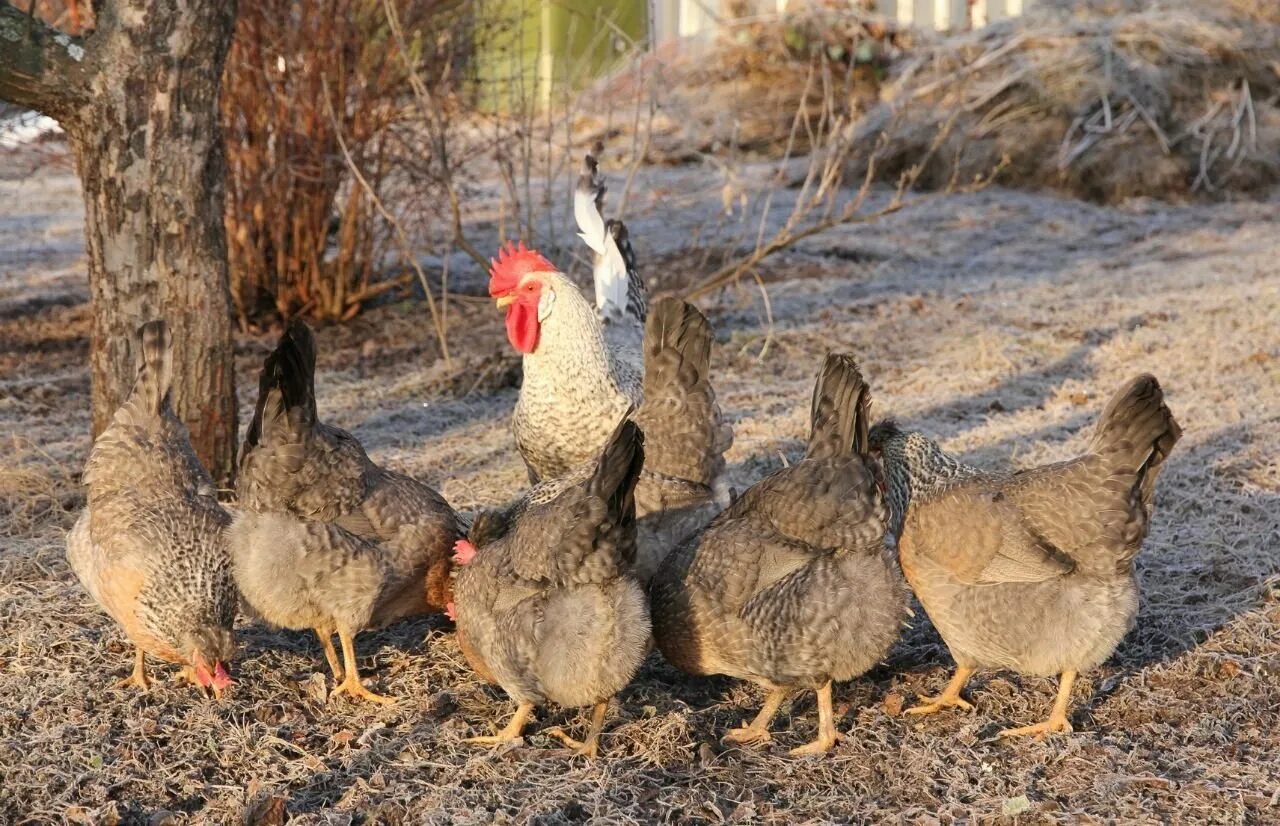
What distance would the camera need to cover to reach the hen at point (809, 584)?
12.8ft

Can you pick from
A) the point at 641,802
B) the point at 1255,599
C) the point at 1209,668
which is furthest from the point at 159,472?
the point at 1255,599

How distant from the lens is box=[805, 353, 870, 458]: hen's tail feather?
3.95 m

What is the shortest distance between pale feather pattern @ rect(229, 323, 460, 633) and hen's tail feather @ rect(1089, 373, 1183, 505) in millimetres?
2337

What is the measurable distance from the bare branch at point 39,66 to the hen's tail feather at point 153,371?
118 centimetres

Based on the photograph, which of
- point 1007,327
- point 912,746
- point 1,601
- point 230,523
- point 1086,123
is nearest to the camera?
point 912,746

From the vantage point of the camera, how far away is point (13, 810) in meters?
3.56

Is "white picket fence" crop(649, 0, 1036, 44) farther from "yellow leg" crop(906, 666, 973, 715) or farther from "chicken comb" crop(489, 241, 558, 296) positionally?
"yellow leg" crop(906, 666, 973, 715)

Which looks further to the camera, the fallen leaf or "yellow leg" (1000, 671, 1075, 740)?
"yellow leg" (1000, 671, 1075, 740)

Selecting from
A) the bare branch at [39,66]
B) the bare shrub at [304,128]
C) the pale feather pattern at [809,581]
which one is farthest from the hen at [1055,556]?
the bare shrub at [304,128]

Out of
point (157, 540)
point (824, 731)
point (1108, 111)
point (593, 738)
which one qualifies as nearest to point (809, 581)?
point (824, 731)

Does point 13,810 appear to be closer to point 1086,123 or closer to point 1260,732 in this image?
point 1260,732

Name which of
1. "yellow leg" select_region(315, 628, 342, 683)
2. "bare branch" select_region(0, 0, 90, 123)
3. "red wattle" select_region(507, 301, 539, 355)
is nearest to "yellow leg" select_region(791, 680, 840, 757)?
"yellow leg" select_region(315, 628, 342, 683)

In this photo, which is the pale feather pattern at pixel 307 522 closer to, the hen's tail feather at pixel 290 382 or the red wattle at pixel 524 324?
the hen's tail feather at pixel 290 382

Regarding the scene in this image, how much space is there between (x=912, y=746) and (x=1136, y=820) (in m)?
0.71
